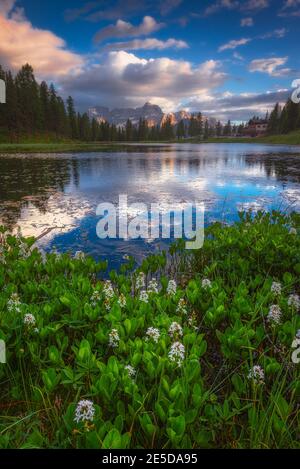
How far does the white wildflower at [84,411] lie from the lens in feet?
6.75

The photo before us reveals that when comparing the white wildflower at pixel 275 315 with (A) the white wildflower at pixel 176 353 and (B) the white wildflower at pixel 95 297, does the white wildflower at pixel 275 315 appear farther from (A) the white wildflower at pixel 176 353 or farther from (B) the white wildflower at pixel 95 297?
(B) the white wildflower at pixel 95 297

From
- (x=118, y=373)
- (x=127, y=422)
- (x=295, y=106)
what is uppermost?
(x=295, y=106)

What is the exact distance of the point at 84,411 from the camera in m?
2.07

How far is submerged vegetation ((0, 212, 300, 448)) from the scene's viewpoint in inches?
87.8

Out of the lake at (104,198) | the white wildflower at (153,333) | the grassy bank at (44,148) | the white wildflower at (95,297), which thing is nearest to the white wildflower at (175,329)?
the white wildflower at (153,333)

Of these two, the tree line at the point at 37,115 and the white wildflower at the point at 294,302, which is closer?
the white wildflower at the point at 294,302

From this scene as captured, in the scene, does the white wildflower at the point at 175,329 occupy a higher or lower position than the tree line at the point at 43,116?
lower

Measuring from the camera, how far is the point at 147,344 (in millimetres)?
2865

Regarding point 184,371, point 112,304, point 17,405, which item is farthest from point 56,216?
point 184,371

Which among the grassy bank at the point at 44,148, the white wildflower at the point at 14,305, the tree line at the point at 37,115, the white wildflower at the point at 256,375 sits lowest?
the white wildflower at the point at 256,375

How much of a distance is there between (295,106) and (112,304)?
108975 mm

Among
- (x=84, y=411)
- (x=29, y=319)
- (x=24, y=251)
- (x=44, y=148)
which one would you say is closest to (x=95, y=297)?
(x=29, y=319)

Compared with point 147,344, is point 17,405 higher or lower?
lower
